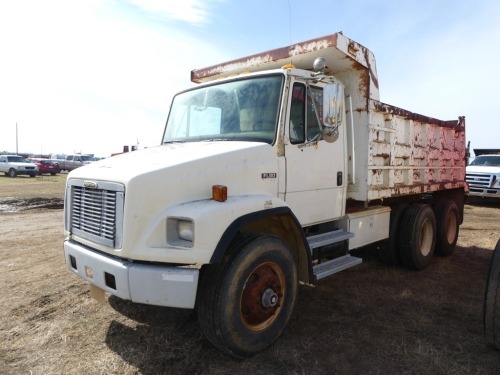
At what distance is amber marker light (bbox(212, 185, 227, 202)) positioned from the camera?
309 cm

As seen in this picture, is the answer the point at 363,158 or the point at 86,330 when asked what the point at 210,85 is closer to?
the point at 363,158

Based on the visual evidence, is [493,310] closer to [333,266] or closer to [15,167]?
[333,266]

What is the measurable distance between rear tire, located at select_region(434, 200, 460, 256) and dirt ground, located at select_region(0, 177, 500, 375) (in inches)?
36.9

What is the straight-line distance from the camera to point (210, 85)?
14.2 feet

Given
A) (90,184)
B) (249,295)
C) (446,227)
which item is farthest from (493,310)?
(446,227)

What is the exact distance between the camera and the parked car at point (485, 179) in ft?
45.8

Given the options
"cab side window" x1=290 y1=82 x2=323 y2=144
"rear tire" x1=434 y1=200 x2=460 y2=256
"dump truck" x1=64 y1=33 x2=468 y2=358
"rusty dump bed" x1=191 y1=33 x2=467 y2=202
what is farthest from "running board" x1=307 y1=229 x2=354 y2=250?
"rear tire" x1=434 y1=200 x2=460 y2=256

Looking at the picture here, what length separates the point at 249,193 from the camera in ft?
11.3

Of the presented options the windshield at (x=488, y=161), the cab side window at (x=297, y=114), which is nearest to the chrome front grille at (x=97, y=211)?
the cab side window at (x=297, y=114)

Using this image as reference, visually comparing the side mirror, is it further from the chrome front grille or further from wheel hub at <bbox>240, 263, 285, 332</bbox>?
the chrome front grille

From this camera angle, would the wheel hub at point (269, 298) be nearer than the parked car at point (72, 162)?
Yes

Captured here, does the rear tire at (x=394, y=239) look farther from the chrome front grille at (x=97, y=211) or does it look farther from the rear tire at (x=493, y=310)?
the chrome front grille at (x=97, y=211)

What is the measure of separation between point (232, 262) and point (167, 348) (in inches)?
42.1

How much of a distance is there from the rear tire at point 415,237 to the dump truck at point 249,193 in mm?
50
